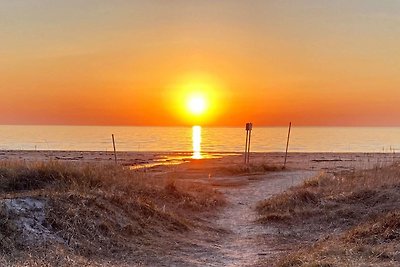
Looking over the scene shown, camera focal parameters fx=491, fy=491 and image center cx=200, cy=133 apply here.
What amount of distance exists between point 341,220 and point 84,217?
22.1 ft

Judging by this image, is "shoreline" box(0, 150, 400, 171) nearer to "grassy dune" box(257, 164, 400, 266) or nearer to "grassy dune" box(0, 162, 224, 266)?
"grassy dune" box(257, 164, 400, 266)

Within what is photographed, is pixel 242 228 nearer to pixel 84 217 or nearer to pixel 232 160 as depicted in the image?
pixel 84 217

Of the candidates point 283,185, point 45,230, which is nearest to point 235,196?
point 283,185

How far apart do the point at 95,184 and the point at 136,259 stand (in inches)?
205

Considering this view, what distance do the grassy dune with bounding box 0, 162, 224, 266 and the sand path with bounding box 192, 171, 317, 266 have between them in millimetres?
859

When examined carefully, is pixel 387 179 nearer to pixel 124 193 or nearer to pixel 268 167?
pixel 124 193

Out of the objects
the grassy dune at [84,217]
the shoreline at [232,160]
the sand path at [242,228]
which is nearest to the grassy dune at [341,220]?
the sand path at [242,228]

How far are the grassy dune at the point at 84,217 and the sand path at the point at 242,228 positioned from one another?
859 mm

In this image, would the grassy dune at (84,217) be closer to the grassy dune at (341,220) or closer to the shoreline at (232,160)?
the grassy dune at (341,220)

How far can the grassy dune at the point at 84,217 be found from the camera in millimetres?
9039

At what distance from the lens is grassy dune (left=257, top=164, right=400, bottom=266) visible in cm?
857

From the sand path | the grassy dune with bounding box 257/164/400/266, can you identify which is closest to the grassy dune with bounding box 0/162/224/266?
the sand path

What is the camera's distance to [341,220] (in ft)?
43.0

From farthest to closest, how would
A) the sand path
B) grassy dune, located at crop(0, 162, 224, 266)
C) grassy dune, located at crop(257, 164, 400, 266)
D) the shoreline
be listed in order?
the shoreline < the sand path < grassy dune, located at crop(0, 162, 224, 266) < grassy dune, located at crop(257, 164, 400, 266)
